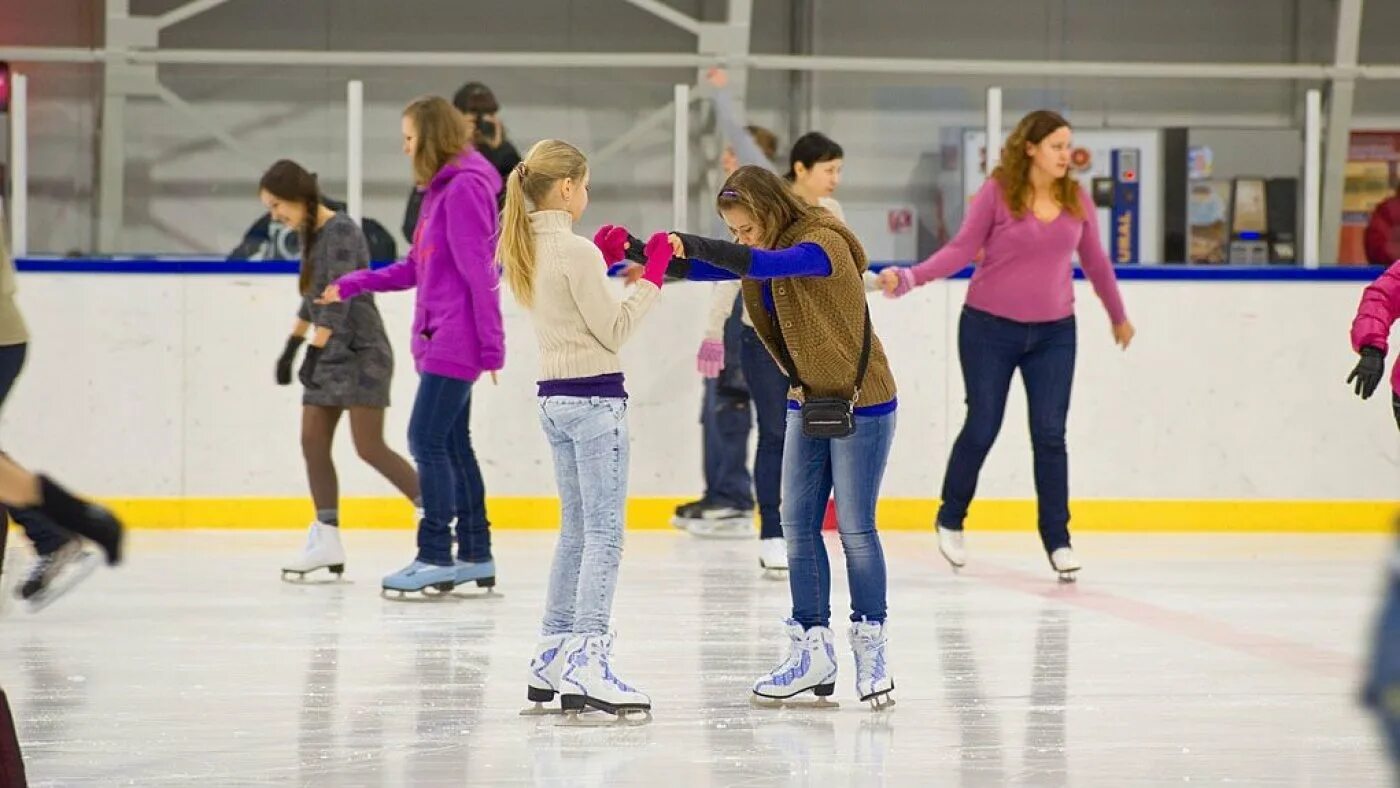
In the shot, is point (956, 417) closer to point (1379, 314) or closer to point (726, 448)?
point (726, 448)

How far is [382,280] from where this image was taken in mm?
5582

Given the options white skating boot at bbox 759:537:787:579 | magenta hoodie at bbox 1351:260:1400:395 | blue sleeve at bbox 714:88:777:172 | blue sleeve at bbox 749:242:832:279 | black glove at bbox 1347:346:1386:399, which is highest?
blue sleeve at bbox 714:88:777:172

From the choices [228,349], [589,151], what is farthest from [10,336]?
[589,151]

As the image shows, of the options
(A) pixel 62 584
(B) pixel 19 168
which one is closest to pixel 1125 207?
(B) pixel 19 168

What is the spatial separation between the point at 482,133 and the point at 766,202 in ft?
12.6

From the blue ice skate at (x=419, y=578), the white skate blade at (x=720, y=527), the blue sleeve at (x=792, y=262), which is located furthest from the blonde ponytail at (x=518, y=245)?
the white skate blade at (x=720, y=527)

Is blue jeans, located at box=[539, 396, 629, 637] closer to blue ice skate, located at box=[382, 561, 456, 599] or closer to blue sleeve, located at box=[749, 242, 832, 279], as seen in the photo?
blue sleeve, located at box=[749, 242, 832, 279]

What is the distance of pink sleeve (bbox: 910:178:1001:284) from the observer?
6.31 m

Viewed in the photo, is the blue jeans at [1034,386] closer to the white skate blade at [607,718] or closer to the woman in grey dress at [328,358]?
the woman in grey dress at [328,358]

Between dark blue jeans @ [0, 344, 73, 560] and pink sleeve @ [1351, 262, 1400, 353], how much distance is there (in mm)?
2815

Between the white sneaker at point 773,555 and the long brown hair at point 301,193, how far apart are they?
1.65 metres

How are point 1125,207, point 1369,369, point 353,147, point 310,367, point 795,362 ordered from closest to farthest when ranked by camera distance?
point 795,362 → point 1369,369 → point 310,367 → point 353,147 → point 1125,207

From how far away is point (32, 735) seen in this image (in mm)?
3678

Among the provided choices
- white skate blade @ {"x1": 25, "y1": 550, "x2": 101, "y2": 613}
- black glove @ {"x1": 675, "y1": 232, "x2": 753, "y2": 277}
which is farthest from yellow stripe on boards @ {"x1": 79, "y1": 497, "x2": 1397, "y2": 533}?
black glove @ {"x1": 675, "y1": 232, "x2": 753, "y2": 277}
